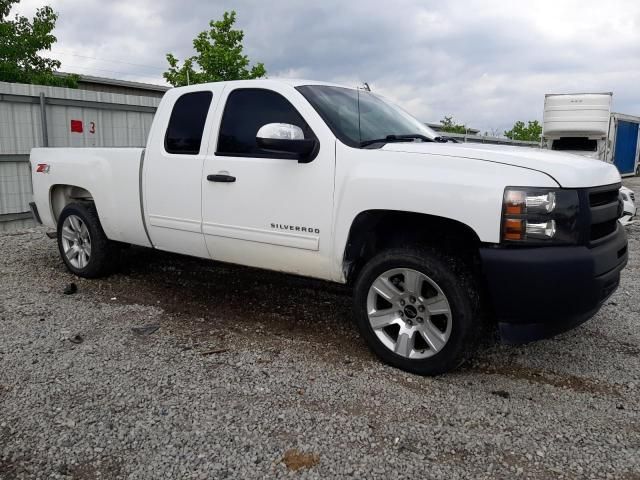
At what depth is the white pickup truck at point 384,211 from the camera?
3006mm

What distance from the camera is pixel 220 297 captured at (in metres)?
5.11

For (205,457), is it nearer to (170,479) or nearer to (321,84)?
(170,479)

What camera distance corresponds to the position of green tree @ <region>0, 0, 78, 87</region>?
1620cm

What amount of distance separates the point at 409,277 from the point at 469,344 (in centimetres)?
53

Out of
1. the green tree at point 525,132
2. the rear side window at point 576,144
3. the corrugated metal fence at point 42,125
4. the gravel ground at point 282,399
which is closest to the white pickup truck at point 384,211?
the gravel ground at point 282,399

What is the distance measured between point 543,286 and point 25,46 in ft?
59.8

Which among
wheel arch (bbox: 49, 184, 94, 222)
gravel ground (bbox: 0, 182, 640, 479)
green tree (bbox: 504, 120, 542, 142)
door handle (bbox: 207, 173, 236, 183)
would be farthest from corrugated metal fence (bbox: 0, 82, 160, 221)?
green tree (bbox: 504, 120, 542, 142)

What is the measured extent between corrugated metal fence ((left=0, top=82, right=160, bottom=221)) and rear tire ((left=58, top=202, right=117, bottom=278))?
202 inches

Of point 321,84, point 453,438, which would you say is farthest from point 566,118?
point 453,438

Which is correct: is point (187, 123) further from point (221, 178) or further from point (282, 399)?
point (282, 399)

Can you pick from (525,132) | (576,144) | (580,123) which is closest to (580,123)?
(580,123)

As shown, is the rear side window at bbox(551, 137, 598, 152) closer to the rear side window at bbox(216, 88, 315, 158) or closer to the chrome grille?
the chrome grille

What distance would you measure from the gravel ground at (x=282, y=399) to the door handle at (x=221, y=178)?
1.16 m

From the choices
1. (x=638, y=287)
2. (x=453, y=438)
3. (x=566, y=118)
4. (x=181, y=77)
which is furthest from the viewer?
(x=181, y=77)
